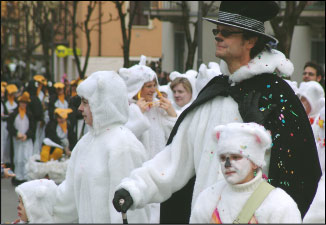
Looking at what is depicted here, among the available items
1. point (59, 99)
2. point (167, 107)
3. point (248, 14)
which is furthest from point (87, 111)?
point (59, 99)

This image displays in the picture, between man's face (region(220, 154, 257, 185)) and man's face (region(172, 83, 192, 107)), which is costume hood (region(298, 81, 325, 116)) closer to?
man's face (region(172, 83, 192, 107))

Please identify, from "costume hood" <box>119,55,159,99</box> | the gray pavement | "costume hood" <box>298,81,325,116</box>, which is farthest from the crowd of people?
the gray pavement

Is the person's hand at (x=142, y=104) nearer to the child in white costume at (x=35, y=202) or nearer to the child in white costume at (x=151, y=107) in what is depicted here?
the child in white costume at (x=151, y=107)

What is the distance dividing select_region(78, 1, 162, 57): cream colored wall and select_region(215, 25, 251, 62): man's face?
4735 cm

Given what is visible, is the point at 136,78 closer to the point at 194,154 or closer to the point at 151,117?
the point at 151,117

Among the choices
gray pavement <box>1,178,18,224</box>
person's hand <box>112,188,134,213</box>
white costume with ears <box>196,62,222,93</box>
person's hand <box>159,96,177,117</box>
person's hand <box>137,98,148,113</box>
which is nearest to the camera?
person's hand <box>112,188,134,213</box>

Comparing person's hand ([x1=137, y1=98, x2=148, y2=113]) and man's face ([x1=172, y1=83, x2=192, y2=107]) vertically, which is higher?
person's hand ([x1=137, y1=98, x2=148, y2=113])

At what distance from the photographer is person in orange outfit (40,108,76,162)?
15242 mm

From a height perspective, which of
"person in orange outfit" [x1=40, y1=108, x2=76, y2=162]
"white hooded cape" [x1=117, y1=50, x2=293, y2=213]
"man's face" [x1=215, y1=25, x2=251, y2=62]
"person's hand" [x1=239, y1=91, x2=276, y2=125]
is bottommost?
"person in orange outfit" [x1=40, y1=108, x2=76, y2=162]

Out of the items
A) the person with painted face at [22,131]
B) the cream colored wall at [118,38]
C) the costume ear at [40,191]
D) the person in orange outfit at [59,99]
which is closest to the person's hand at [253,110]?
the costume ear at [40,191]

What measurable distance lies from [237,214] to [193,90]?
25.5 feet

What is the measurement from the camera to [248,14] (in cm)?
536

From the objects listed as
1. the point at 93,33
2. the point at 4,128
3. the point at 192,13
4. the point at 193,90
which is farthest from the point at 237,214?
the point at 93,33

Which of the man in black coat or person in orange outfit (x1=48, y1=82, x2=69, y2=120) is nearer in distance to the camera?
the man in black coat
